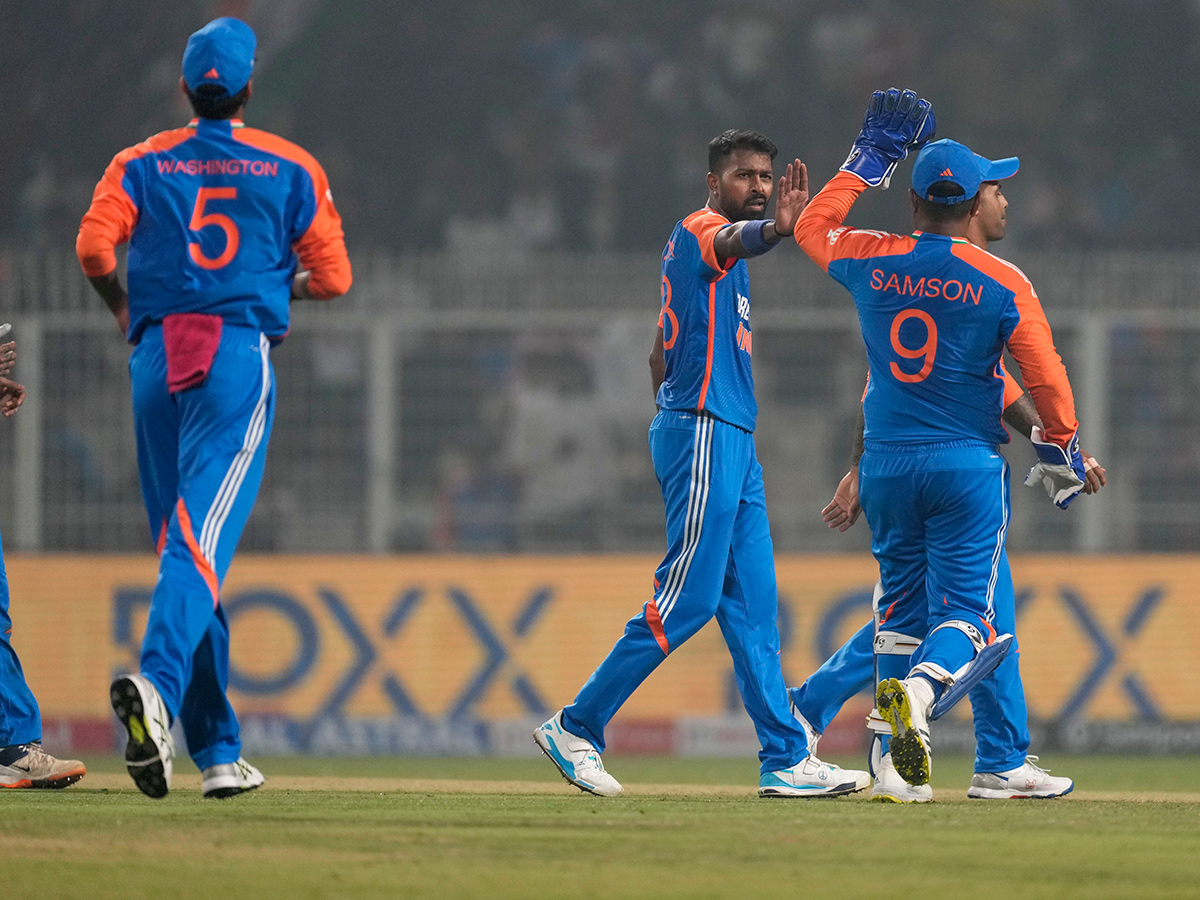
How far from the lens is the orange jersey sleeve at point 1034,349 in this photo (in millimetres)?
5141

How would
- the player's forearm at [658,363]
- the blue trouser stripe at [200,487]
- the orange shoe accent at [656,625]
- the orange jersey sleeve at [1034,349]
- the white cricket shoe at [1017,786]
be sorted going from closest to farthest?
the blue trouser stripe at [200,487]
the orange jersey sleeve at [1034,349]
the orange shoe accent at [656,625]
the white cricket shoe at [1017,786]
the player's forearm at [658,363]

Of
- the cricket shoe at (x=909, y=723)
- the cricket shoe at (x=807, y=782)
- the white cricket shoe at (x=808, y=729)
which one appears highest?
the cricket shoe at (x=909, y=723)

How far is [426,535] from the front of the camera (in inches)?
499

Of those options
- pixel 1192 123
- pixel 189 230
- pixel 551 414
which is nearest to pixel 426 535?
pixel 551 414

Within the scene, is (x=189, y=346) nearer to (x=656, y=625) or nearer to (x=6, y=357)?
(x=6, y=357)

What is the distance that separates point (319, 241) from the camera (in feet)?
15.5

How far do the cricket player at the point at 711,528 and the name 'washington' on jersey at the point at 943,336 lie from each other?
1.34ft

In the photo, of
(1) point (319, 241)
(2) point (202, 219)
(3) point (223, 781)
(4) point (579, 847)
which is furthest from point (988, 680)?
(2) point (202, 219)

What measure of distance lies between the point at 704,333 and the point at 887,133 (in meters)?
0.94

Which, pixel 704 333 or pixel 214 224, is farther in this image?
pixel 704 333

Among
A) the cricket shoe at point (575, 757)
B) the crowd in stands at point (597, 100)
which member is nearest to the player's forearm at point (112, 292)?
the cricket shoe at point (575, 757)

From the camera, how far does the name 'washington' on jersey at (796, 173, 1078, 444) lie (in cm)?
517

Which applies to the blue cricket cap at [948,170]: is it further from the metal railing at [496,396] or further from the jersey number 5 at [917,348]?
the metal railing at [496,396]

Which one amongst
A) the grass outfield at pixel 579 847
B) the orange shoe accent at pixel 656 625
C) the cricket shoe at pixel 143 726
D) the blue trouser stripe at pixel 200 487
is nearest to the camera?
the grass outfield at pixel 579 847
